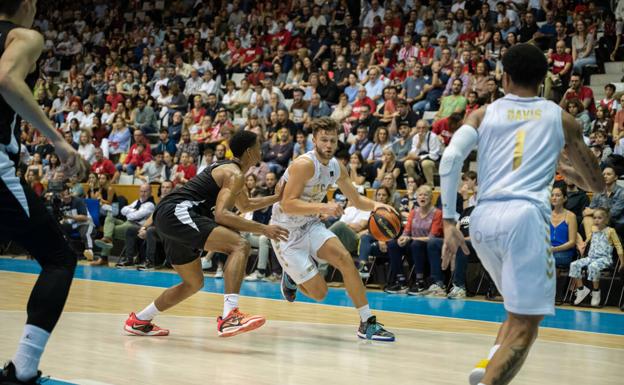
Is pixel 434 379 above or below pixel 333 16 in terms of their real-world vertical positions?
below

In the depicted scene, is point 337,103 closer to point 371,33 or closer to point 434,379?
point 371,33

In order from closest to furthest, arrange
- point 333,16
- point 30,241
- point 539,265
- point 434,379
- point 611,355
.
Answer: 1. point 539,265
2. point 30,241
3. point 434,379
4. point 611,355
5. point 333,16

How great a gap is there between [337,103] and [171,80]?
519cm

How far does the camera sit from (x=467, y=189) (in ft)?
37.9

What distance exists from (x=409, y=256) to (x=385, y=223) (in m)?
3.90

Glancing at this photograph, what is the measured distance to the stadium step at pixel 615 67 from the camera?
1391 centimetres

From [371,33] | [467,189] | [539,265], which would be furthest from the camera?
[371,33]

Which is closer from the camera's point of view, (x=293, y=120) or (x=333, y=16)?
(x=293, y=120)

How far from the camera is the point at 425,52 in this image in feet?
51.7

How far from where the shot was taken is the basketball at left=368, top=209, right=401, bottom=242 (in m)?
7.67

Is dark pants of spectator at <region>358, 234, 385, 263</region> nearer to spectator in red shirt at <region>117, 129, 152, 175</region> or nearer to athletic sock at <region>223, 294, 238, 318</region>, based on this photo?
athletic sock at <region>223, 294, 238, 318</region>

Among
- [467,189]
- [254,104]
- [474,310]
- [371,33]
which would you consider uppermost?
[371,33]

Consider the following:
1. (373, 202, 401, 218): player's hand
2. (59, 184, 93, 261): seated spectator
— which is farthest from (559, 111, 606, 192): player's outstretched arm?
(59, 184, 93, 261): seated spectator

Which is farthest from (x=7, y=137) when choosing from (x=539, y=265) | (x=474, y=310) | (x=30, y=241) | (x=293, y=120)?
(x=293, y=120)
